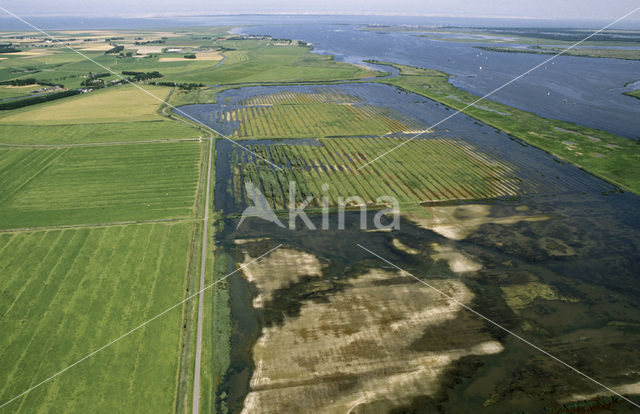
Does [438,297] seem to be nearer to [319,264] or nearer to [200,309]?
[319,264]

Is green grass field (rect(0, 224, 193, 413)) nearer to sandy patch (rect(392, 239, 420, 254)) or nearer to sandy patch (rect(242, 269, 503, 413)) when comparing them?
sandy patch (rect(242, 269, 503, 413))

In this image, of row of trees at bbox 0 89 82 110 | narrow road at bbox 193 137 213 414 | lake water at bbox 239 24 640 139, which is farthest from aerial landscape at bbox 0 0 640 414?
row of trees at bbox 0 89 82 110

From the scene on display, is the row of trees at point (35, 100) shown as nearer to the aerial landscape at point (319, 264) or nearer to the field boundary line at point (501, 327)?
the aerial landscape at point (319, 264)

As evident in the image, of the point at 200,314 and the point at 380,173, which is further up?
the point at 380,173

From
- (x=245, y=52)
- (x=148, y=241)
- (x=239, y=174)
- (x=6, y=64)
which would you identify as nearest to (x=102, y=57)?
(x=6, y=64)

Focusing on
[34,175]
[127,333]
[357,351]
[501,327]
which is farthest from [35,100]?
[501,327]

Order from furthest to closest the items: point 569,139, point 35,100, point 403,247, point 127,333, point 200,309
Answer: point 35,100 → point 569,139 → point 403,247 → point 200,309 → point 127,333
